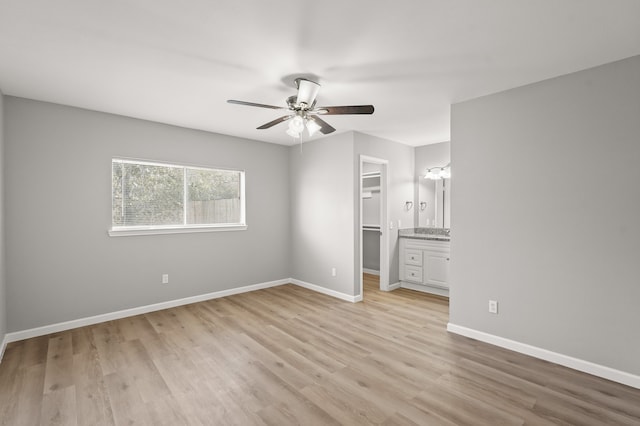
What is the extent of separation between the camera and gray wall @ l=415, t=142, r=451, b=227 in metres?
5.35

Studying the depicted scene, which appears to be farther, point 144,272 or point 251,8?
point 144,272

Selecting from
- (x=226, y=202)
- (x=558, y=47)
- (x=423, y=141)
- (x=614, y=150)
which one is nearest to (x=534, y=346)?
(x=614, y=150)

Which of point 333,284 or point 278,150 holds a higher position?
point 278,150

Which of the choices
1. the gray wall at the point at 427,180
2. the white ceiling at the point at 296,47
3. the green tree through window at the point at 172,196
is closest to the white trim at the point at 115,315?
the green tree through window at the point at 172,196

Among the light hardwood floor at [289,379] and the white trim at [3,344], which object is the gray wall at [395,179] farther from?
the white trim at [3,344]

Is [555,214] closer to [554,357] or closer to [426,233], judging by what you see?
[554,357]

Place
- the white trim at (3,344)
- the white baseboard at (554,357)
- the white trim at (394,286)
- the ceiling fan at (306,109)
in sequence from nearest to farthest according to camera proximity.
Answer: the white baseboard at (554,357) < the ceiling fan at (306,109) < the white trim at (3,344) < the white trim at (394,286)

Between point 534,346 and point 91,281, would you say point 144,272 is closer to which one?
point 91,281

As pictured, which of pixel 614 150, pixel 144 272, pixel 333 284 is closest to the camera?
pixel 614 150

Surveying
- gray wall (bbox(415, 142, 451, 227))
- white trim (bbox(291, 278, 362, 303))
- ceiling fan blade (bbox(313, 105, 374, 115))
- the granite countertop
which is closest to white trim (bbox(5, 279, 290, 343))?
white trim (bbox(291, 278, 362, 303))

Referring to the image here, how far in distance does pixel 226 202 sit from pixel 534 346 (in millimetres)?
4245

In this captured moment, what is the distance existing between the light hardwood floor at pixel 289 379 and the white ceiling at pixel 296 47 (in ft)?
8.11

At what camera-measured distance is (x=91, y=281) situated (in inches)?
141

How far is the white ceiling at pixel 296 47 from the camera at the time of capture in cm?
180
